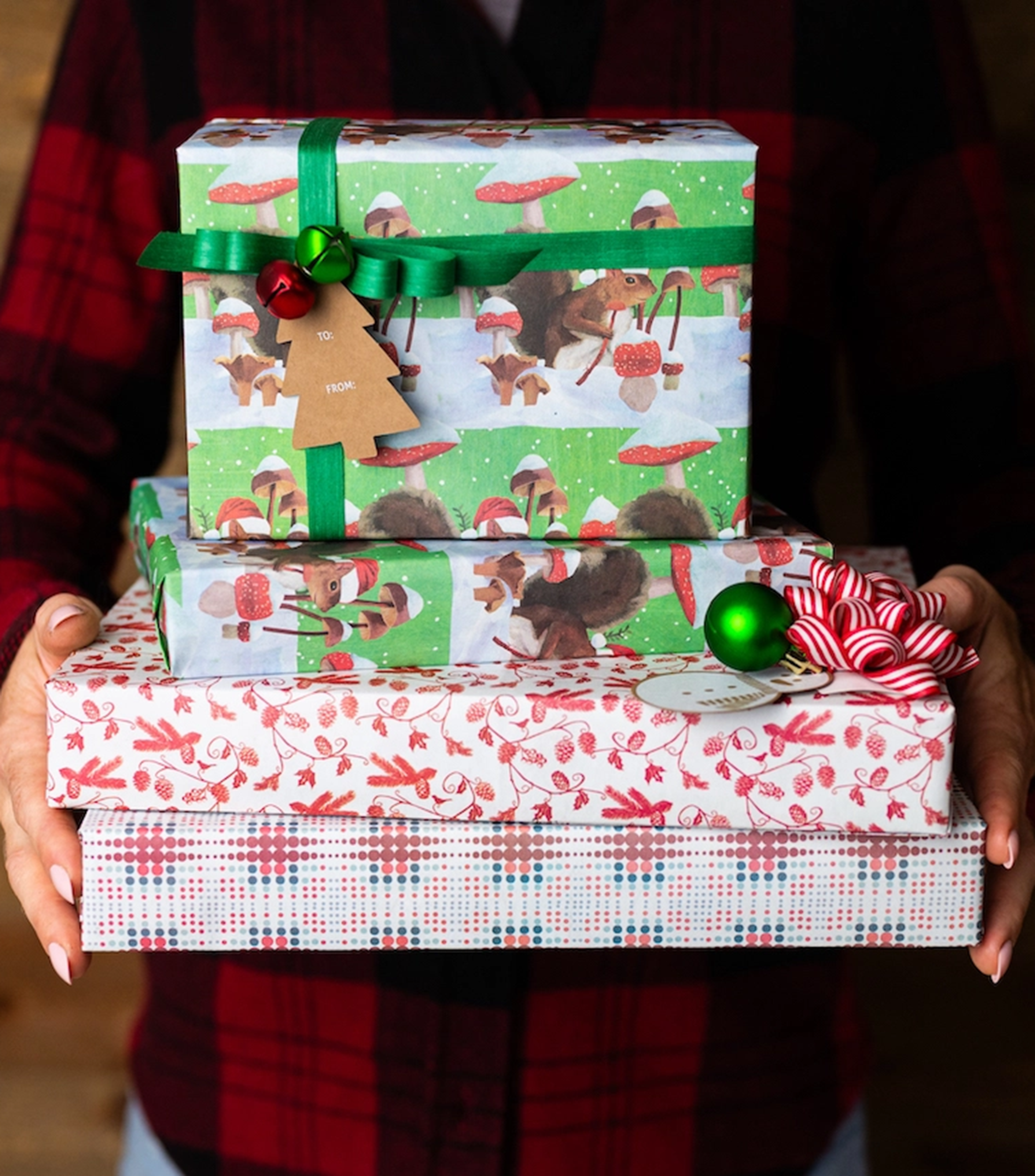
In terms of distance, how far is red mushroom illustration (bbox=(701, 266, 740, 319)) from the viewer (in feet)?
1.92

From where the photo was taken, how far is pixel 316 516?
1.98 ft

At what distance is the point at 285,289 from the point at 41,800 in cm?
30

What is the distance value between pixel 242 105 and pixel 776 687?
0.60 metres

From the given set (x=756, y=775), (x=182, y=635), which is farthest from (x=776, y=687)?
(x=182, y=635)

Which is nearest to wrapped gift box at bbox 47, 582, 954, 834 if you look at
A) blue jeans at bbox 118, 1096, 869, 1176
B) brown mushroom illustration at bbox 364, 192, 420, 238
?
brown mushroom illustration at bbox 364, 192, 420, 238

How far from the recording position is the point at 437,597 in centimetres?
58

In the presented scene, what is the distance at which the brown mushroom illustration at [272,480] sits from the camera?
0.59 meters

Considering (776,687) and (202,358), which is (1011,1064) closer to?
(776,687)

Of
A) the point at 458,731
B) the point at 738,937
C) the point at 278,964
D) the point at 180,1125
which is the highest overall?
the point at 458,731

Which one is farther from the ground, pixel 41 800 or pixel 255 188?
pixel 255 188

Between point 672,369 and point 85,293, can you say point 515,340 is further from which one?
point 85,293

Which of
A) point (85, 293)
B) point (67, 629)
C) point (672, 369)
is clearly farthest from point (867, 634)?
point (85, 293)

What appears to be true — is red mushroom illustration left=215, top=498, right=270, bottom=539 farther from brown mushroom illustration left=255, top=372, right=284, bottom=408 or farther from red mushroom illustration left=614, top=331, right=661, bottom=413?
red mushroom illustration left=614, top=331, right=661, bottom=413

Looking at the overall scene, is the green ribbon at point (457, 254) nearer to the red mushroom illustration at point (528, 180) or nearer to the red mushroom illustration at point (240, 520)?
the red mushroom illustration at point (528, 180)
